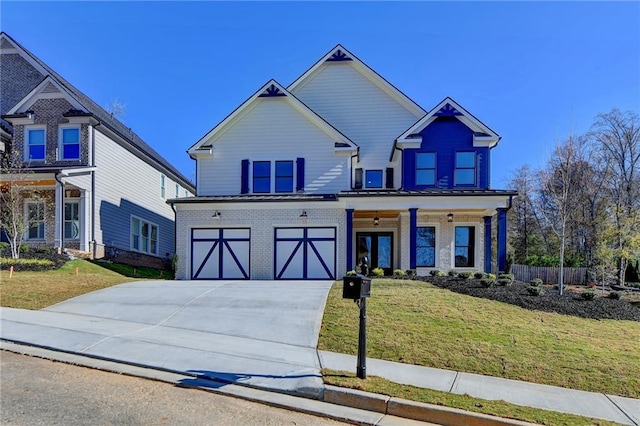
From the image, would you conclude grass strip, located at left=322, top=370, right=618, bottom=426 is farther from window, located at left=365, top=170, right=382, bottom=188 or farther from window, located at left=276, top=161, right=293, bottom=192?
window, located at left=365, top=170, right=382, bottom=188

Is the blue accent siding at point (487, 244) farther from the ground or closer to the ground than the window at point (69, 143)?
closer to the ground

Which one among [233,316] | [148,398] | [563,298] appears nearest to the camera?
[148,398]

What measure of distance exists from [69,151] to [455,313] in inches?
748

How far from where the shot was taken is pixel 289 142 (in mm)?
20125

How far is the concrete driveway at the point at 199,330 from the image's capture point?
6.84 m

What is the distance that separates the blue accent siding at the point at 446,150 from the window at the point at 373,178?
7.16 feet

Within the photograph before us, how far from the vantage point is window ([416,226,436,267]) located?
1964 cm

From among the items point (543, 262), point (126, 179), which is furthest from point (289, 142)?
point (543, 262)

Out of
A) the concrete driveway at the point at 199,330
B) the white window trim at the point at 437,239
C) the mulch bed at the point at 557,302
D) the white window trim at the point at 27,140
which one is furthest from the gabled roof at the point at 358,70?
the concrete driveway at the point at 199,330

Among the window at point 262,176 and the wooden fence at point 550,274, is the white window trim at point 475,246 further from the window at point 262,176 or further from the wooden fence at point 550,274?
the window at point 262,176

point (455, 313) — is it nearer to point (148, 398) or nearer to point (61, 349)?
point (148, 398)

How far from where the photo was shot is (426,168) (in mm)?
19672

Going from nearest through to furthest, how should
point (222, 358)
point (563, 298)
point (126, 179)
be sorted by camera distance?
point (222, 358)
point (563, 298)
point (126, 179)

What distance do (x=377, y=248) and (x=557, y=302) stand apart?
959 cm
